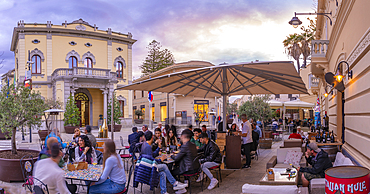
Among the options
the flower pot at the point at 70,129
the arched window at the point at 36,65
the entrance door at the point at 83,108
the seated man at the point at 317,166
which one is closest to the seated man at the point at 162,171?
the seated man at the point at 317,166

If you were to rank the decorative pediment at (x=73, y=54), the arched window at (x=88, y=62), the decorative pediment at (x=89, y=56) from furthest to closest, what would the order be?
the arched window at (x=88, y=62) → the decorative pediment at (x=89, y=56) → the decorative pediment at (x=73, y=54)

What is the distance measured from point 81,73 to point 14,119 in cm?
1866

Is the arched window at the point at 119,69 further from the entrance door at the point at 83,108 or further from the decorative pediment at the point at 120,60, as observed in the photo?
the entrance door at the point at 83,108

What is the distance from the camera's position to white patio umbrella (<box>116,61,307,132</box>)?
7.04m

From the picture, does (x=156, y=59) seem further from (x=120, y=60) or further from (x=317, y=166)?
(x=317, y=166)

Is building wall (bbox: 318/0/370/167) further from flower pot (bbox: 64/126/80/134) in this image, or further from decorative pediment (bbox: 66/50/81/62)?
decorative pediment (bbox: 66/50/81/62)

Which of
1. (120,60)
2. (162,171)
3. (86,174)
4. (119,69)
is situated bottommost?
(162,171)

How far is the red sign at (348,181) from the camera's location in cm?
337

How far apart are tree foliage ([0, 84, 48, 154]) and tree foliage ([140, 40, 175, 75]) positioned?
137 feet

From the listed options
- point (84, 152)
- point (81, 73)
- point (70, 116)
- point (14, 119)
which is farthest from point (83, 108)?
point (84, 152)

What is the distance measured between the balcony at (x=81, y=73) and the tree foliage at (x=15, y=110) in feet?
56.2

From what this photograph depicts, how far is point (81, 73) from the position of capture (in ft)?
84.9

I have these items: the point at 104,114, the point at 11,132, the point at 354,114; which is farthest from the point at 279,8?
the point at 104,114

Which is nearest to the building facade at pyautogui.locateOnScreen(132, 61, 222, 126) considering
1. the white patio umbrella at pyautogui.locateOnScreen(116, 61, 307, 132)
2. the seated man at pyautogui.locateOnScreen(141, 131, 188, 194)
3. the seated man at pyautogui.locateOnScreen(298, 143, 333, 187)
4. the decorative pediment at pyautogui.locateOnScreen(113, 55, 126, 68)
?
the decorative pediment at pyautogui.locateOnScreen(113, 55, 126, 68)
